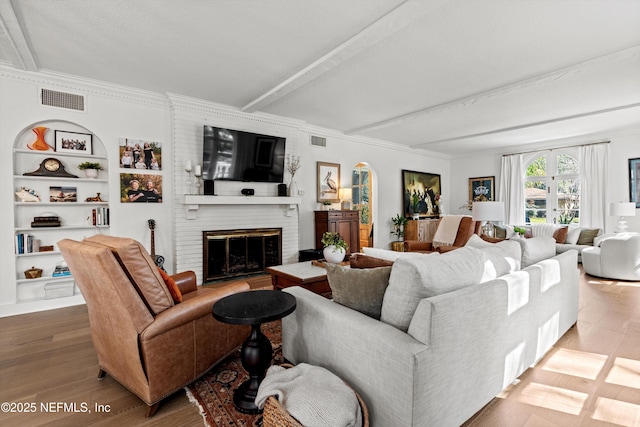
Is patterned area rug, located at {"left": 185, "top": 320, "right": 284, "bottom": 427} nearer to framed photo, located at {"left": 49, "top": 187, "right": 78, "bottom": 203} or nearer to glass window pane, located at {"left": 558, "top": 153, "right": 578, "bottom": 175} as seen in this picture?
framed photo, located at {"left": 49, "top": 187, "right": 78, "bottom": 203}

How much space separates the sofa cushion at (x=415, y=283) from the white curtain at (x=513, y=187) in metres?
7.33

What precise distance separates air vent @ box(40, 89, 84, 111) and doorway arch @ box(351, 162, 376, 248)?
17.4ft

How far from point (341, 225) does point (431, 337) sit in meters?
4.61

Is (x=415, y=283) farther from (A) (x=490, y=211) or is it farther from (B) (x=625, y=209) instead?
(B) (x=625, y=209)

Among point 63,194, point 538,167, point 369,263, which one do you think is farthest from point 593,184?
point 63,194

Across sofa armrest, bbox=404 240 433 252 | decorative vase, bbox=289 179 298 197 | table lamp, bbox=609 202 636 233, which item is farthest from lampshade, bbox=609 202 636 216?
decorative vase, bbox=289 179 298 197

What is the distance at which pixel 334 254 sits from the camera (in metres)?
3.62

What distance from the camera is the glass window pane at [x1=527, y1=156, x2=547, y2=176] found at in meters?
7.52

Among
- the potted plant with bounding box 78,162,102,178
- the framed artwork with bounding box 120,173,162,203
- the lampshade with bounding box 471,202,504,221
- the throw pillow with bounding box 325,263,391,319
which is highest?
the potted plant with bounding box 78,162,102,178

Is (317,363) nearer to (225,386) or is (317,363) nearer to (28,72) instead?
(225,386)

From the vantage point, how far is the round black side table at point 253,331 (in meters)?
1.70

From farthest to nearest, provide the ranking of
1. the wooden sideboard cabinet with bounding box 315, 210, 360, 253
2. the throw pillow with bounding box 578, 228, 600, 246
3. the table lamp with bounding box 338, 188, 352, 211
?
the table lamp with bounding box 338, 188, 352, 211 < the throw pillow with bounding box 578, 228, 600, 246 < the wooden sideboard cabinet with bounding box 315, 210, 360, 253

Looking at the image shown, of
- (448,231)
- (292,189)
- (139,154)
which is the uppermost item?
(139,154)

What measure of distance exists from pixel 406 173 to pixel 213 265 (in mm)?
5322
